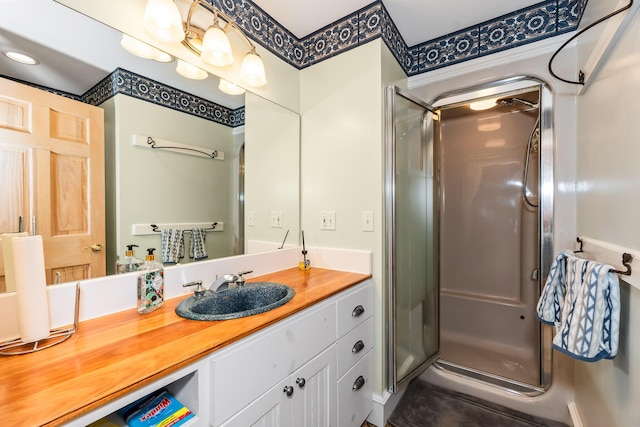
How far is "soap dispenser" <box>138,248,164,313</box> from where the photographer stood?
101 cm

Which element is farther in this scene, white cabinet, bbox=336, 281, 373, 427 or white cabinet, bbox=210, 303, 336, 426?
white cabinet, bbox=336, 281, 373, 427

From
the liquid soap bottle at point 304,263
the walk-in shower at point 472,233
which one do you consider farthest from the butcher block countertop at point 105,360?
the walk-in shower at point 472,233

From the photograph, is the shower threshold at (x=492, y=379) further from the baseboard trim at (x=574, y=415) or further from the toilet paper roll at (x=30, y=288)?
the toilet paper roll at (x=30, y=288)

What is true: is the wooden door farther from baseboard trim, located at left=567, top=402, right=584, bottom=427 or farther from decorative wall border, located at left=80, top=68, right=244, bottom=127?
baseboard trim, located at left=567, top=402, right=584, bottom=427

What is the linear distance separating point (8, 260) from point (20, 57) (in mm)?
643

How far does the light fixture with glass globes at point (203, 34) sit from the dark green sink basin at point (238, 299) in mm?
1110

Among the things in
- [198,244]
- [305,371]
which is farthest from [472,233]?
[198,244]

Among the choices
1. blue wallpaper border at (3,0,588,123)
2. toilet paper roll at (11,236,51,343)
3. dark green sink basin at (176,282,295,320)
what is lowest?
dark green sink basin at (176,282,295,320)

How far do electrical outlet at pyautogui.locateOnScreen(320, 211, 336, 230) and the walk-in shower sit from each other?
0.36 m

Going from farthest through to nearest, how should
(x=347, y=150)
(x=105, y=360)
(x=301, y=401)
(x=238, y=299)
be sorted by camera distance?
(x=347, y=150) < (x=238, y=299) < (x=301, y=401) < (x=105, y=360)

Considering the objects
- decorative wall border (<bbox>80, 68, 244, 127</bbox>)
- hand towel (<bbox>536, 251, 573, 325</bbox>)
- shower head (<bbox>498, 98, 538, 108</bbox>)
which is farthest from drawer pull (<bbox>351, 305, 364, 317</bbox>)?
shower head (<bbox>498, 98, 538, 108</bbox>)

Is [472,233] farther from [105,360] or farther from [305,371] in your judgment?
[105,360]

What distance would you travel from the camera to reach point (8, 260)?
0.83m

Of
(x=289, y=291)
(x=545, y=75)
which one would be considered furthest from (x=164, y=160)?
(x=545, y=75)
